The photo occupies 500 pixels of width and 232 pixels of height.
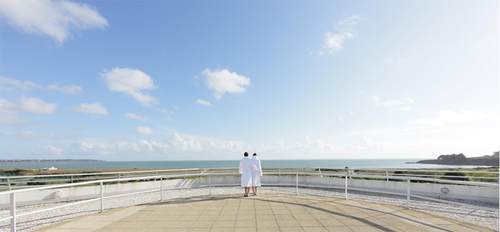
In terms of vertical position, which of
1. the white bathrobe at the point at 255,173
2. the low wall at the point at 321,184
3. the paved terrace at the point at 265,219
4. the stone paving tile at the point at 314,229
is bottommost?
the low wall at the point at 321,184

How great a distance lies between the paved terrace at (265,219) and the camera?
457 cm

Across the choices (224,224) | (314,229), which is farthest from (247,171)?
(314,229)

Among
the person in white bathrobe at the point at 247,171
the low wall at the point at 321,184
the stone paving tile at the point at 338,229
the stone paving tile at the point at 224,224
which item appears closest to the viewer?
the stone paving tile at the point at 338,229

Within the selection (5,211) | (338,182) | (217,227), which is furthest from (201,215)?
(338,182)

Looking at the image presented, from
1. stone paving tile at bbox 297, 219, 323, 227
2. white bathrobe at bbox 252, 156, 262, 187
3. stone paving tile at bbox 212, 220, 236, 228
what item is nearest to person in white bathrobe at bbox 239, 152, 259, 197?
white bathrobe at bbox 252, 156, 262, 187

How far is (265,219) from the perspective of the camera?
5102mm

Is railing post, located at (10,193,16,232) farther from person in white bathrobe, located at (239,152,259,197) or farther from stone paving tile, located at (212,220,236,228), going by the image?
person in white bathrobe, located at (239,152,259,197)

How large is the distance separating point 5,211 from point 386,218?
11.9m

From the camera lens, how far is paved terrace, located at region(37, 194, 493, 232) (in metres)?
4.57

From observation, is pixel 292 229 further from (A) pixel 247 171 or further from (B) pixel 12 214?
(B) pixel 12 214

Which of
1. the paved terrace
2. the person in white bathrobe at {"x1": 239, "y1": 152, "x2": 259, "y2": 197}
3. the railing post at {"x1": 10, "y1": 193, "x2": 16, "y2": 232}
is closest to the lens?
the railing post at {"x1": 10, "y1": 193, "x2": 16, "y2": 232}

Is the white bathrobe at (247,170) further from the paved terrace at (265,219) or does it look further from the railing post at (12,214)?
the railing post at (12,214)

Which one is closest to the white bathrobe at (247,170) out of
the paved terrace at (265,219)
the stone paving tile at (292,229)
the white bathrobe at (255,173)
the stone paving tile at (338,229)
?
the white bathrobe at (255,173)

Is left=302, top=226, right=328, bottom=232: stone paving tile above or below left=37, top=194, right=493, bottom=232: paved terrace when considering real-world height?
above
